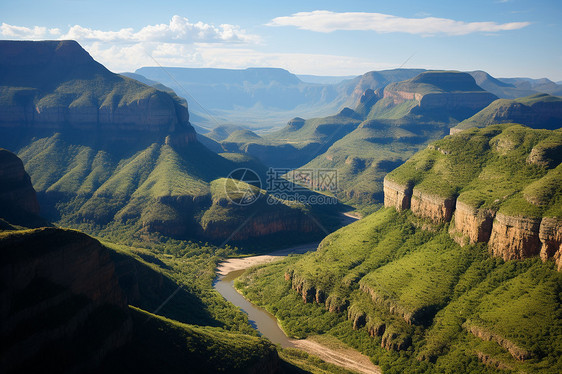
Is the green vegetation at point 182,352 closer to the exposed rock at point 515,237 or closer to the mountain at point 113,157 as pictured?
the exposed rock at point 515,237

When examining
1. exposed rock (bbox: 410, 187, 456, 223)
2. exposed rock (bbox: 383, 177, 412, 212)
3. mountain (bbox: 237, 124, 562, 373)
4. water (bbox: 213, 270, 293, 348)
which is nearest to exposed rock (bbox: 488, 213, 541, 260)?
mountain (bbox: 237, 124, 562, 373)

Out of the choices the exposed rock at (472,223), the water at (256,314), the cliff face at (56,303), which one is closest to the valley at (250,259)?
the cliff face at (56,303)

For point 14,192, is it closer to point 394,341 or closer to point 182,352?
point 182,352

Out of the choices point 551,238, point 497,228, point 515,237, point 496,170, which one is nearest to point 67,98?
point 496,170

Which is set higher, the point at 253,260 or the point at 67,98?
the point at 67,98

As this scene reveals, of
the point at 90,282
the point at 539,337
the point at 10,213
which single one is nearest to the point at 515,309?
the point at 539,337
